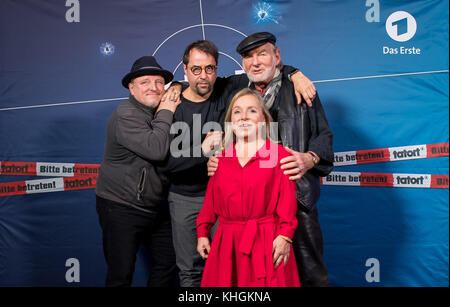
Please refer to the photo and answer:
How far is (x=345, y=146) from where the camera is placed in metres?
3.30

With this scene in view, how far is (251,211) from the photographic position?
198 centimetres

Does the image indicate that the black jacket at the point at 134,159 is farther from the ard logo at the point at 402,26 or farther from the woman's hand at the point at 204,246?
the ard logo at the point at 402,26

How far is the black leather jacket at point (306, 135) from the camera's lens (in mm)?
2297

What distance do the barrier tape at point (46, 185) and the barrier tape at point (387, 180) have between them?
6.70 feet

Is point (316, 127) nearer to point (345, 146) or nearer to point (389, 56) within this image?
point (345, 146)

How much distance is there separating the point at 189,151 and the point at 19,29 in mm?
2215

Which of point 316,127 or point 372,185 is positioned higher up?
point 316,127

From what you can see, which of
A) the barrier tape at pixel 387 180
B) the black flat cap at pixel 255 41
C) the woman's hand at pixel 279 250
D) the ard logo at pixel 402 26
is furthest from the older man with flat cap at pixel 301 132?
the ard logo at pixel 402 26

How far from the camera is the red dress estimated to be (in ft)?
6.35

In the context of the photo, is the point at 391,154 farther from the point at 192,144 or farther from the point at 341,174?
the point at 192,144

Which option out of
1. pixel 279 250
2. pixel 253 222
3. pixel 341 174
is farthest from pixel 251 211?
pixel 341 174

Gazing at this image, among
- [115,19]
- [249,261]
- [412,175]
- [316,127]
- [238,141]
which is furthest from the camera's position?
[115,19]

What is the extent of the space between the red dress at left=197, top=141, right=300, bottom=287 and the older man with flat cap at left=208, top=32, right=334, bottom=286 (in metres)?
0.30
